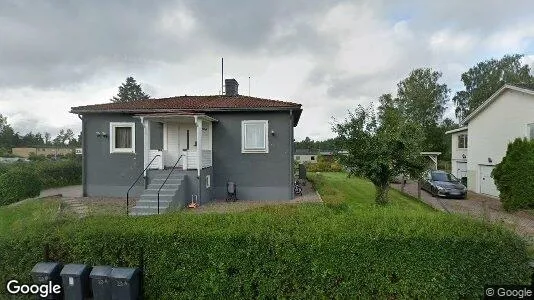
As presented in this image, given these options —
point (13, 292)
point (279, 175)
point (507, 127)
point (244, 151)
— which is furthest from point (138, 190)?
point (507, 127)

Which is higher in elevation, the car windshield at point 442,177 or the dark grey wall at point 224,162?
the dark grey wall at point 224,162

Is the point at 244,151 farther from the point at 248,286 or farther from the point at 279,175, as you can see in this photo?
the point at 248,286

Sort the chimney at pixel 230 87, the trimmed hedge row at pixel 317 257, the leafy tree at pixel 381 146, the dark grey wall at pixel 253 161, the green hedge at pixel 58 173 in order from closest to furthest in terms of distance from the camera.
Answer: the trimmed hedge row at pixel 317 257 < the leafy tree at pixel 381 146 < the dark grey wall at pixel 253 161 < the chimney at pixel 230 87 < the green hedge at pixel 58 173

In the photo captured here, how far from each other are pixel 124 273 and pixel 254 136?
999cm

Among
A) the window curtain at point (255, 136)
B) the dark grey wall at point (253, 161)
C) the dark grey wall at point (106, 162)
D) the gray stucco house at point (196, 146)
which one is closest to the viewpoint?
the gray stucco house at point (196, 146)

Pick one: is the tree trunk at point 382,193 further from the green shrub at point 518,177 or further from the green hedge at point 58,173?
the green hedge at point 58,173

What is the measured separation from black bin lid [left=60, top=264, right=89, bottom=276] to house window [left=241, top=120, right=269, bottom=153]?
9.74 m

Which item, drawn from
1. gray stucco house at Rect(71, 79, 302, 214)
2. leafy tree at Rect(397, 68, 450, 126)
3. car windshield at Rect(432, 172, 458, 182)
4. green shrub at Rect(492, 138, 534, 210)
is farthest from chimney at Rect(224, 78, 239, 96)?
leafy tree at Rect(397, 68, 450, 126)

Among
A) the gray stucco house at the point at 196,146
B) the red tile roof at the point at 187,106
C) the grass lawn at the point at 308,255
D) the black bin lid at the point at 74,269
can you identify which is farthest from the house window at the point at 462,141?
the black bin lid at the point at 74,269

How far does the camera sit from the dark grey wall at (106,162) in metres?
14.6

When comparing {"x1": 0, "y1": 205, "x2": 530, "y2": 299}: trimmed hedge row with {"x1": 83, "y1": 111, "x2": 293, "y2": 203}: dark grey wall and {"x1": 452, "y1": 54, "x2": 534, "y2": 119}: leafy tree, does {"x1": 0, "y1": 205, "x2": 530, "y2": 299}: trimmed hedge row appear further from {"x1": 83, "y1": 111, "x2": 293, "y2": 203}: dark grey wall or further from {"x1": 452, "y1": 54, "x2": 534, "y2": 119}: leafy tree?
{"x1": 452, "y1": 54, "x2": 534, "y2": 119}: leafy tree

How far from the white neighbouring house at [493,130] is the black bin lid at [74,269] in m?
22.2

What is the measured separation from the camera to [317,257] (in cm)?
459

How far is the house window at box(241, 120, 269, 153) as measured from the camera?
46.2 ft
